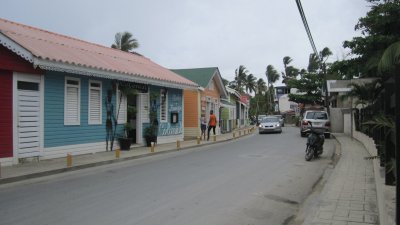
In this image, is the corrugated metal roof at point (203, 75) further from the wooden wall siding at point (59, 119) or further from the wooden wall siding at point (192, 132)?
the wooden wall siding at point (59, 119)

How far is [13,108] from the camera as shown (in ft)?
42.1

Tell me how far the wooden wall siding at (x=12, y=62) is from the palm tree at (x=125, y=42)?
35.0 meters

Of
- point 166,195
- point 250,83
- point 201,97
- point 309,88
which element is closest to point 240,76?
point 250,83

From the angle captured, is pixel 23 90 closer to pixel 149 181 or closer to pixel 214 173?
pixel 149 181

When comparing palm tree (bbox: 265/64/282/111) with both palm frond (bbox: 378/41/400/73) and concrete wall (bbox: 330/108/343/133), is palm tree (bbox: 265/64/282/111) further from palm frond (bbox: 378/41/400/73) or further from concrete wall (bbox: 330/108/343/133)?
palm frond (bbox: 378/41/400/73)

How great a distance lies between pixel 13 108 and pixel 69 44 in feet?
19.2

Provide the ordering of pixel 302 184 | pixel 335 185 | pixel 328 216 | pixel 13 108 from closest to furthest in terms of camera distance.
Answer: pixel 328 216 → pixel 335 185 → pixel 302 184 → pixel 13 108

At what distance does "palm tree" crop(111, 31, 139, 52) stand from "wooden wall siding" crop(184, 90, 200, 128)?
2065cm

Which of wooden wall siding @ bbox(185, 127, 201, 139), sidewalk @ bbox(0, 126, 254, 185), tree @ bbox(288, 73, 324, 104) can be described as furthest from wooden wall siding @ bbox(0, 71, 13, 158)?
tree @ bbox(288, 73, 324, 104)

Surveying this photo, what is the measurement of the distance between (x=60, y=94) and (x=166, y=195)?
818 centimetres

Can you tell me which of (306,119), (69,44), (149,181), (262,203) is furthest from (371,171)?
(306,119)

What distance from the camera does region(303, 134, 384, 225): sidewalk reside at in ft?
20.9

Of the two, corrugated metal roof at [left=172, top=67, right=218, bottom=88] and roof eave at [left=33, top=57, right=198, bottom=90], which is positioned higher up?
corrugated metal roof at [left=172, top=67, right=218, bottom=88]

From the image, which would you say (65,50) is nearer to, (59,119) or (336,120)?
(59,119)
